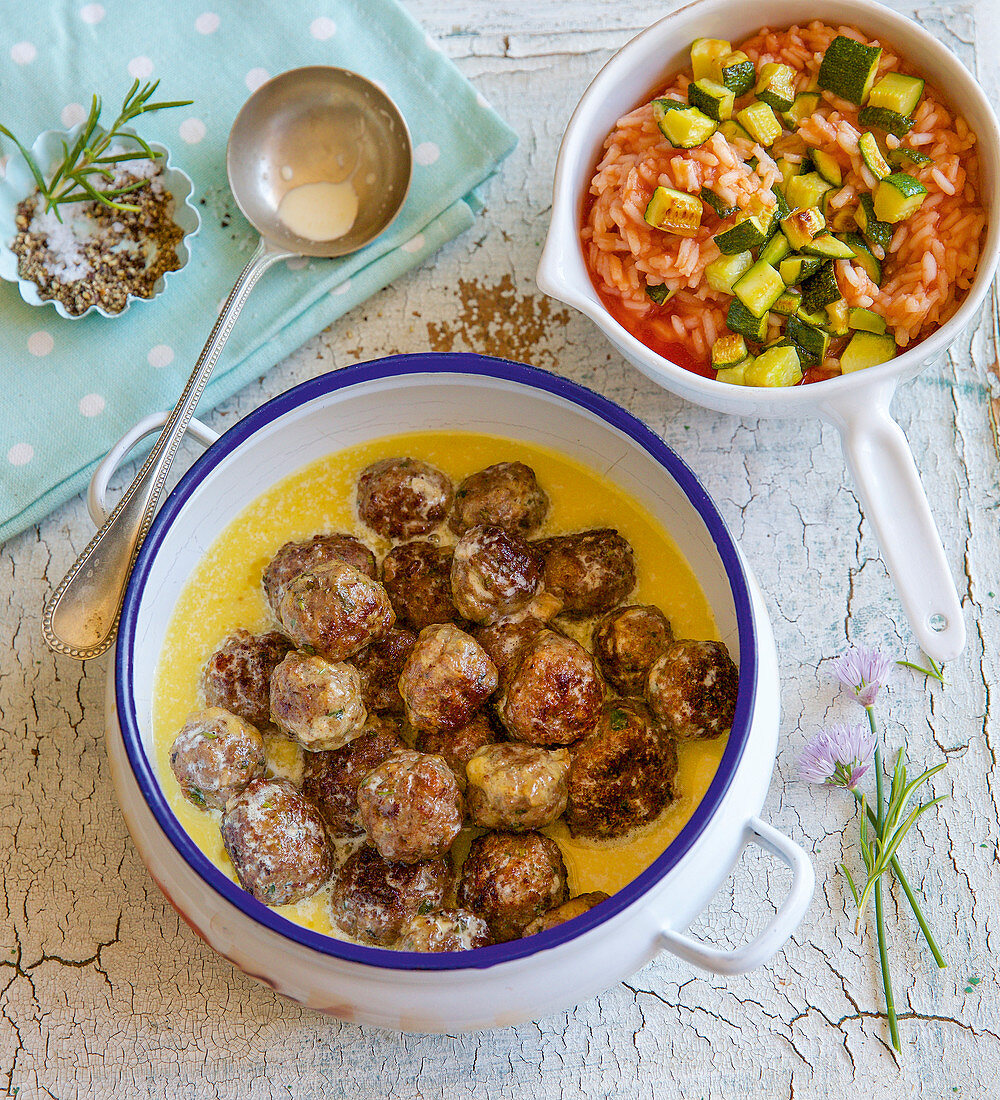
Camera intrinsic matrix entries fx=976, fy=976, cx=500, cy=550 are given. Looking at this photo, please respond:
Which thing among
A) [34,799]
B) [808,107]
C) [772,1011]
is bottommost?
[772,1011]

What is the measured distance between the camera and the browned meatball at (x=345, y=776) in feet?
4.58

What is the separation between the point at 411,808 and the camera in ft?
4.25

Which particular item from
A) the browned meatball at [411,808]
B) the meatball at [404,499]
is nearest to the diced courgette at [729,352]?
the meatball at [404,499]

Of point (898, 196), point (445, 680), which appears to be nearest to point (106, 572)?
point (445, 680)

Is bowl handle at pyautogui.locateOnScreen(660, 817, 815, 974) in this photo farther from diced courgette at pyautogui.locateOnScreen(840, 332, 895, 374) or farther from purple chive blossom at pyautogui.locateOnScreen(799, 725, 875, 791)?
diced courgette at pyautogui.locateOnScreen(840, 332, 895, 374)

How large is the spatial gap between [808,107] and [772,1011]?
142cm

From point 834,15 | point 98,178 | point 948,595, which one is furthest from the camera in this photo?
point 98,178

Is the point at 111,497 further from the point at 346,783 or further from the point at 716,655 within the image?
the point at 716,655

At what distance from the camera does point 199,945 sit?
1585mm

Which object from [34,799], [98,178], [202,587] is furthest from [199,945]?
[98,178]

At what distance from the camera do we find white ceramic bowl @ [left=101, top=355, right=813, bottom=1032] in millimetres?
1187

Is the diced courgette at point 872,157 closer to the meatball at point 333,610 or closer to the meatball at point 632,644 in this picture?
the meatball at point 632,644

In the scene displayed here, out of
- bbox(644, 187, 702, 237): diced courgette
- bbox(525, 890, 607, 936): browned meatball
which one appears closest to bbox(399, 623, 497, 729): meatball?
bbox(525, 890, 607, 936): browned meatball

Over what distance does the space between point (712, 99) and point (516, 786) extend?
1033 mm
